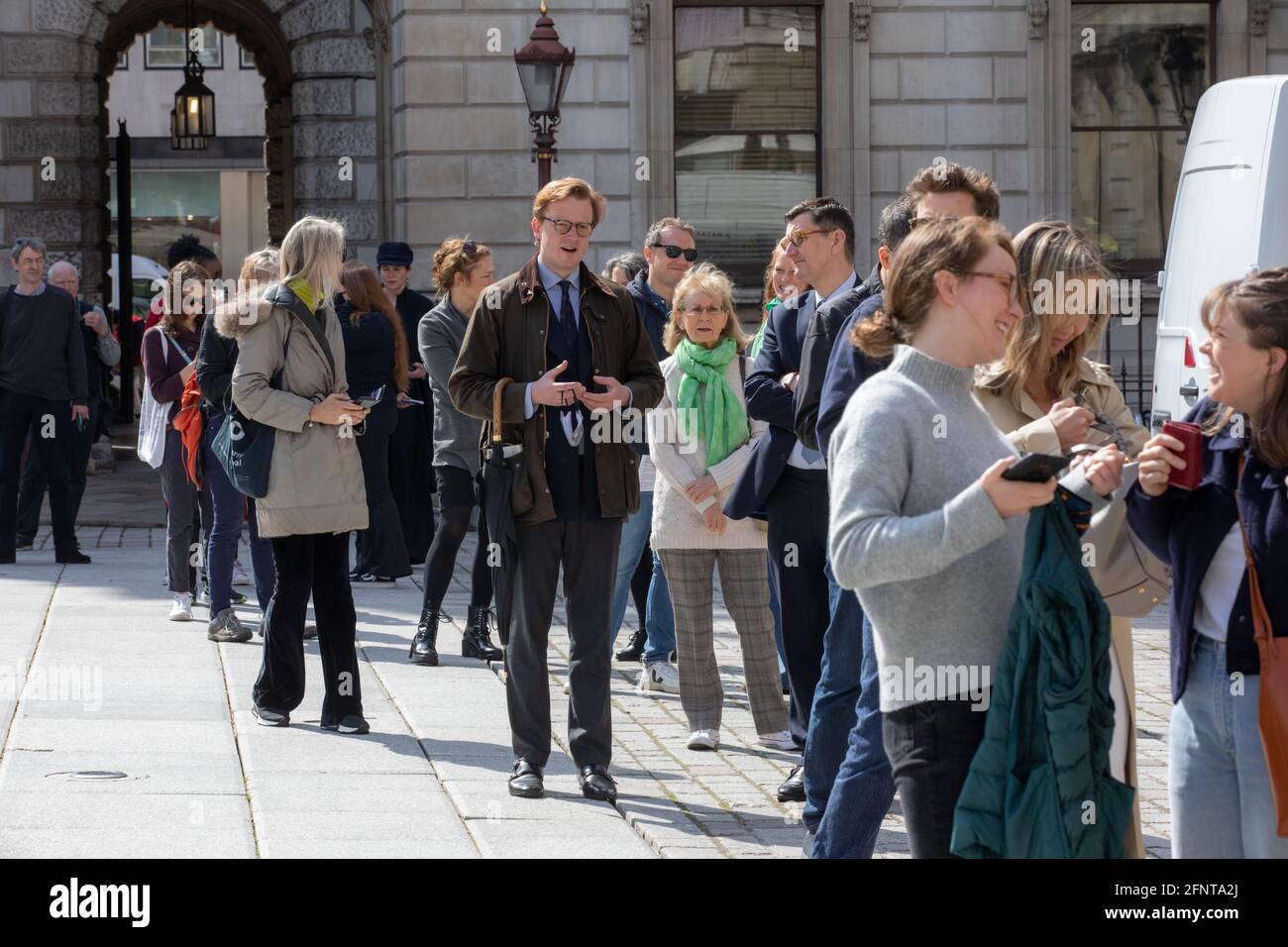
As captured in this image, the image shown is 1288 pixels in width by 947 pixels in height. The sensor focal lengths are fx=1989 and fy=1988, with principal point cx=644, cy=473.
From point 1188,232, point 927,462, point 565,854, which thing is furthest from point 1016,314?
point 1188,232

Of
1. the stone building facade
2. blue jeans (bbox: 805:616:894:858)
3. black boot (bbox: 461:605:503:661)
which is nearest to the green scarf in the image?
black boot (bbox: 461:605:503:661)

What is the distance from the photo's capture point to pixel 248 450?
7.66 meters

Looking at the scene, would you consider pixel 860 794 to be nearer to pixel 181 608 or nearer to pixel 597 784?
pixel 597 784

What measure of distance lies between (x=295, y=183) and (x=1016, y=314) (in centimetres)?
1753

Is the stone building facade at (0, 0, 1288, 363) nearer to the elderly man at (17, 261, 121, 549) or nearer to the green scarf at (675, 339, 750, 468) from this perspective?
the elderly man at (17, 261, 121, 549)

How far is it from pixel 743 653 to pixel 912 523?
12.2 ft

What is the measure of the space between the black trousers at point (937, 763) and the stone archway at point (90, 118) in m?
16.5

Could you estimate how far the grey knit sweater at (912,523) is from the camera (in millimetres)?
3756

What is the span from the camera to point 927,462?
381 centimetres

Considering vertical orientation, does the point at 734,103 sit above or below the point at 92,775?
above

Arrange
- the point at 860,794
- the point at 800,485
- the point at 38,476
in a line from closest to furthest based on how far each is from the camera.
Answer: the point at 860,794 < the point at 800,485 < the point at 38,476

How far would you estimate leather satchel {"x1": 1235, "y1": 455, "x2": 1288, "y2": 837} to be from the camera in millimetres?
3900

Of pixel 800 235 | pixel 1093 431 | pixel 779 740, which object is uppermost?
pixel 800 235

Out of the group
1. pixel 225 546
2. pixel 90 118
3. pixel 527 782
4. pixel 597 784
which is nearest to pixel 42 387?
pixel 225 546
